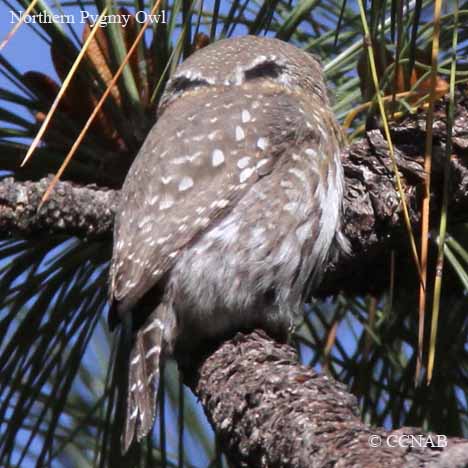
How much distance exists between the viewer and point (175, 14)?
9.51ft

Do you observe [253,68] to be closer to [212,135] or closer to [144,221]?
[212,135]

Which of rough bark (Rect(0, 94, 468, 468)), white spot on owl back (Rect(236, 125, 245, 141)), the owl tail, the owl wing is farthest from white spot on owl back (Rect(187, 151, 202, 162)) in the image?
the owl tail

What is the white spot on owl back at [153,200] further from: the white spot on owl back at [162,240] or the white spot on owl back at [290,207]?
the white spot on owl back at [290,207]

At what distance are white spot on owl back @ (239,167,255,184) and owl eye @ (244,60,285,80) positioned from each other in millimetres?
539

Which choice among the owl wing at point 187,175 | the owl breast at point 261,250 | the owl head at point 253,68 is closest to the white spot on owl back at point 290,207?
the owl breast at point 261,250

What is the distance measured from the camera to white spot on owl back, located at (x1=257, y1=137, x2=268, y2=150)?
300 centimetres

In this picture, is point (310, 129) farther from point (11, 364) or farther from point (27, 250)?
point (11, 364)

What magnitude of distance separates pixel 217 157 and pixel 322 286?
1.53ft

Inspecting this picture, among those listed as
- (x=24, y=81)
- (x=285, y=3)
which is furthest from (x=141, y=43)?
(x=285, y=3)

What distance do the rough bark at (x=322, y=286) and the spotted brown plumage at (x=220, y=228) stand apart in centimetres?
8

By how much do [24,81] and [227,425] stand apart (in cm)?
121

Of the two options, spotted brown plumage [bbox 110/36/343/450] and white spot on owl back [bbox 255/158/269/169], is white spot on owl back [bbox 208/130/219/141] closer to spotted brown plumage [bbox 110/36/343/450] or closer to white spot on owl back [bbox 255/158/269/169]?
spotted brown plumage [bbox 110/36/343/450]

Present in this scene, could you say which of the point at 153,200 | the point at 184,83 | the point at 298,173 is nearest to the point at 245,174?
the point at 298,173

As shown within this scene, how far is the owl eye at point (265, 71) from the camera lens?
11.0 ft
